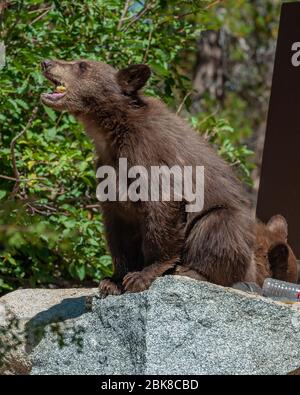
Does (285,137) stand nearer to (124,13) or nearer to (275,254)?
(275,254)

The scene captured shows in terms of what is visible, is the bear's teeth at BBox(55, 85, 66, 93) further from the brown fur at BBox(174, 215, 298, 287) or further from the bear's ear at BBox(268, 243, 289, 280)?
the bear's ear at BBox(268, 243, 289, 280)

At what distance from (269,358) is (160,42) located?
4.26 metres

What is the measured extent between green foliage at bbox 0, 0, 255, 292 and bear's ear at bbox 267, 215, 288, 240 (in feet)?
4.91

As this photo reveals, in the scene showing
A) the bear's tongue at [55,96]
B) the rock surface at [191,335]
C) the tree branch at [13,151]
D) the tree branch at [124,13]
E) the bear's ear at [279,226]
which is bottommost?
the rock surface at [191,335]

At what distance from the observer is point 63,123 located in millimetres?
9406

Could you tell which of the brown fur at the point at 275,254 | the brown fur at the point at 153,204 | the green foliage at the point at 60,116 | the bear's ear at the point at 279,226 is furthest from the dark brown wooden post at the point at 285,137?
the brown fur at the point at 153,204

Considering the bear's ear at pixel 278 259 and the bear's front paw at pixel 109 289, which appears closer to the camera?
the bear's front paw at pixel 109 289

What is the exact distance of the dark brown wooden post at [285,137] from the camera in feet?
29.2

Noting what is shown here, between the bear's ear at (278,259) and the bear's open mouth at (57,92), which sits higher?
the bear's open mouth at (57,92)

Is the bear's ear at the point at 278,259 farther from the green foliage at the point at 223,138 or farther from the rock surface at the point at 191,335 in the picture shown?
the rock surface at the point at 191,335

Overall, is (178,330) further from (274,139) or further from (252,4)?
(252,4)

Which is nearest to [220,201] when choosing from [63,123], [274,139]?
[274,139]

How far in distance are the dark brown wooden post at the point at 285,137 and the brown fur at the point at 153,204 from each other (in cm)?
179

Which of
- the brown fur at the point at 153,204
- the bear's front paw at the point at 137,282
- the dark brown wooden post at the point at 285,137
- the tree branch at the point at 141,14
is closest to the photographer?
the bear's front paw at the point at 137,282
